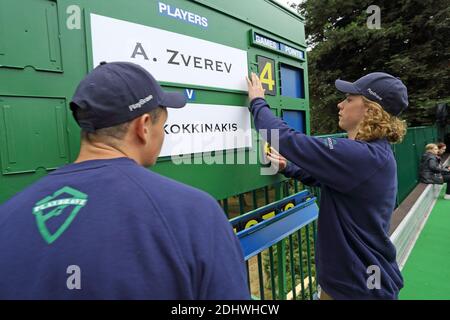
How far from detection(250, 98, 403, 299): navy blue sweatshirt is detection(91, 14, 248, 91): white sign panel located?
0.45 m

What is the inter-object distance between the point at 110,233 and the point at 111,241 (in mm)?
19

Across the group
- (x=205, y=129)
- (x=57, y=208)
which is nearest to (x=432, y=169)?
(x=205, y=129)

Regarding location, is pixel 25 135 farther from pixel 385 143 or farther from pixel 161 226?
pixel 385 143

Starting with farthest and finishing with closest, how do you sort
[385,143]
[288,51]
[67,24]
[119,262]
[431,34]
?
1. [431,34]
2. [288,51]
3. [385,143]
4. [67,24]
5. [119,262]

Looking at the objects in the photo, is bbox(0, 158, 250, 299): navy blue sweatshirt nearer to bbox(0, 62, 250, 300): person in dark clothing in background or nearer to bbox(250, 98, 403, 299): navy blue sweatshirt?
bbox(0, 62, 250, 300): person in dark clothing in background

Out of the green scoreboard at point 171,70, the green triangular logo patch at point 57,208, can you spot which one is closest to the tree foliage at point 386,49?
the green scoreboard at point 171,70

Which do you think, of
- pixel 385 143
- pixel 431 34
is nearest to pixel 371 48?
pixel 431 34

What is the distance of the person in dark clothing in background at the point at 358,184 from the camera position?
1855mm

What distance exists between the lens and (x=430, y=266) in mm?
4504

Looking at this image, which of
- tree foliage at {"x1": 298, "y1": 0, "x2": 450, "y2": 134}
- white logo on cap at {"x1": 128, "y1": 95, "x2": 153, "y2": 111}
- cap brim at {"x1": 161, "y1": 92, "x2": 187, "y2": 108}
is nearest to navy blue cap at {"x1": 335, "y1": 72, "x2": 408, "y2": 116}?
cap brim at {"x1": 161, "y1": 92, "x2": 187, "y2": 108}

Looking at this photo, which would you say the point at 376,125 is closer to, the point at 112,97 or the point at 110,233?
the point at 112,97

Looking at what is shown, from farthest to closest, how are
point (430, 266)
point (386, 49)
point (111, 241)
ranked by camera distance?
point (386, 49), point (430, 266), point (111, 241)

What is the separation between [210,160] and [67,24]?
1.07m

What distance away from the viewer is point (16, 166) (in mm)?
1261
